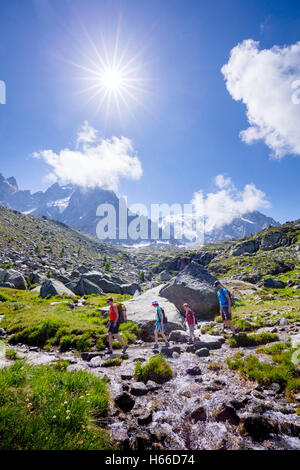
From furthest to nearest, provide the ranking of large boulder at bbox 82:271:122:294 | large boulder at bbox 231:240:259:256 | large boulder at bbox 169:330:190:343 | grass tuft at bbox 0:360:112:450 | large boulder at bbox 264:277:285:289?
1. large boulder at bbox 231:240:259:256
2. large boulder at bbox 82:271:122:294
3. large boulder at bbox 264:277:285:289
4. large boulder at bbox 169:330:190:343
5. grass tuft at bbox 0:360:112:450

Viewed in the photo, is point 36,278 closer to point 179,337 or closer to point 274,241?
point 179,337

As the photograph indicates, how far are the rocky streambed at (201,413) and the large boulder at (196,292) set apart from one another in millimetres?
13109

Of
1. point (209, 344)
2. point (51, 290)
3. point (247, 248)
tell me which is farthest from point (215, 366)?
point (247, 248)

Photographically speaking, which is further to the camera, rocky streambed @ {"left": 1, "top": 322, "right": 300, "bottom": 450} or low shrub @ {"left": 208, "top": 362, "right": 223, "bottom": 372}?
low shrub @ {"left": 208, "top": 362, "right": 223, "bottom": 372}

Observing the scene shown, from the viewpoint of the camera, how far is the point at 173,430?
223 inches

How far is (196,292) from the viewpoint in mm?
22797

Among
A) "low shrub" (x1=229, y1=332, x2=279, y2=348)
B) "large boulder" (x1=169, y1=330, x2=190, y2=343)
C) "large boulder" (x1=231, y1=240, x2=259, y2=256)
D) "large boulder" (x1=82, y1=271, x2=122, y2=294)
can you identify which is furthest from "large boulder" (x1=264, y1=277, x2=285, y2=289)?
"large boulder" (x1=231, y1=240, x2=259, y2=256)

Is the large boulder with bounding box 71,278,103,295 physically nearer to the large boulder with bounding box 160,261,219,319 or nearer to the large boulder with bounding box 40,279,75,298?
the large boulder with bounding box 40,279,75,298

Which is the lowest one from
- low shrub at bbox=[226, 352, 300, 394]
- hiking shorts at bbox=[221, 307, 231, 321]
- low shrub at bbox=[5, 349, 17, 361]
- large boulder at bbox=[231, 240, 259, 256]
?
low shrub at bbox=[5, 349, 17, 361]

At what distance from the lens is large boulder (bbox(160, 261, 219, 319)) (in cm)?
2205

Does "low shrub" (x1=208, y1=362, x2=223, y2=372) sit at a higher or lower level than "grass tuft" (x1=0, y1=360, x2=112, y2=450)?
lower

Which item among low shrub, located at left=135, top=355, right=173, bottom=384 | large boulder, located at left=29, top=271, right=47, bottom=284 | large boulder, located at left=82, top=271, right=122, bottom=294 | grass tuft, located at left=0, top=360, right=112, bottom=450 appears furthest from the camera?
large boulder, located at left=29, top=271, right=47, bottom=284

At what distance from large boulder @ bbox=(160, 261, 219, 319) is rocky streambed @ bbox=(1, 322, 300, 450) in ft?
43.0
